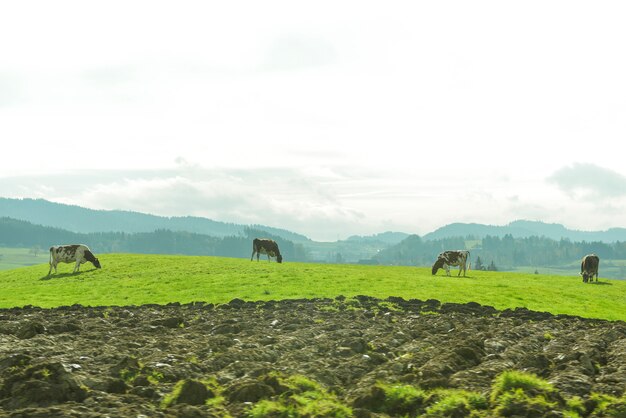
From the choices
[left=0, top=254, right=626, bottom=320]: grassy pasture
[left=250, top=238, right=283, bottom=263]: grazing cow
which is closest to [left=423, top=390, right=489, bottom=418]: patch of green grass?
[left=0, top=254, right=626, bottom=320]: grassy pasture

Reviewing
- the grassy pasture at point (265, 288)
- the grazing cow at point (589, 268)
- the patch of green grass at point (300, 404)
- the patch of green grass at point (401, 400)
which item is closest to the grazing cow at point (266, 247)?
the grassy pasture at point (265, 288)

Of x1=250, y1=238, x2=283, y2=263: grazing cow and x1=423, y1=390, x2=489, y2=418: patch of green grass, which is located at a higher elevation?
x1=250, y1=238, x2=283, y2=263: grazing cow

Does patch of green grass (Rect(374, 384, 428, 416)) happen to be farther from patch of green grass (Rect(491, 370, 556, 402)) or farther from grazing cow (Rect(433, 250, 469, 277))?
grazing cow (Rect(433, 250, 469, 277))

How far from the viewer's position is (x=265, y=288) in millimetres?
40125

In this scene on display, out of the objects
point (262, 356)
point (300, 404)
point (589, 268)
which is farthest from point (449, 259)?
point (300, 404)

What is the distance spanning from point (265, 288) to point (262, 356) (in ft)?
78.9

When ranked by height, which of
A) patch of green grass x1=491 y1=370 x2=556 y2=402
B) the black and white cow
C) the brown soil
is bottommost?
the brown soil

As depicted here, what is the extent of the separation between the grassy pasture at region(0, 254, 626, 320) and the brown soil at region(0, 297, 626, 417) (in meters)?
9.24

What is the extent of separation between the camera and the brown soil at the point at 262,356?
11547 millimetres

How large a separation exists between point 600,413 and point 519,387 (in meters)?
1.57

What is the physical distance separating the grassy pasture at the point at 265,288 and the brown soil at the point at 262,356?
9238 millimetres

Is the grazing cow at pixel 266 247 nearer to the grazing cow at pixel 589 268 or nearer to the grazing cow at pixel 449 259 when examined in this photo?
the grazing cow at pixel 449 259

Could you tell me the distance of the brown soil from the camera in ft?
37.9

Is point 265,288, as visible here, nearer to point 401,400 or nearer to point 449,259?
point 449,259
